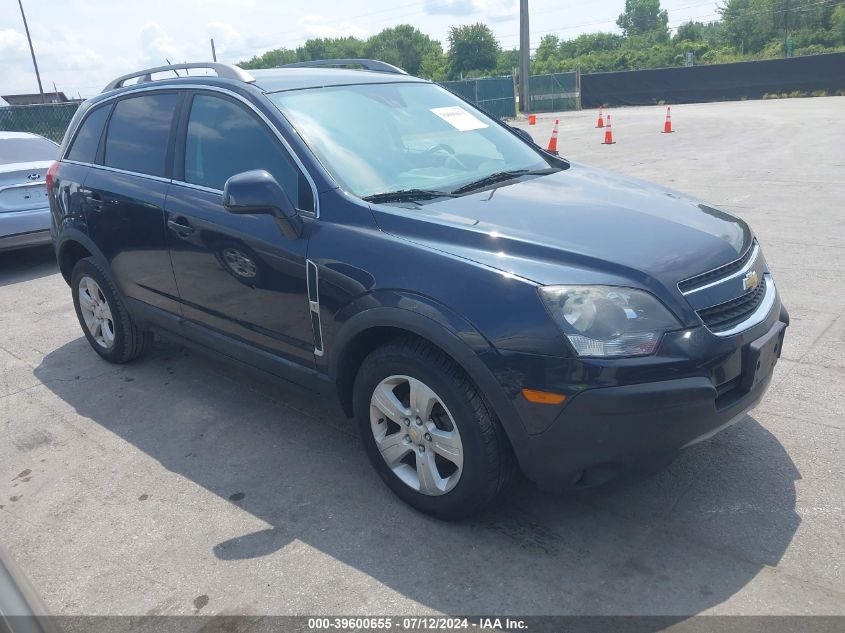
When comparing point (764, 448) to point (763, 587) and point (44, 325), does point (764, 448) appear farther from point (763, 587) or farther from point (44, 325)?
point (44, 325)

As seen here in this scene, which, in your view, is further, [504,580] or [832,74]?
[832,74]

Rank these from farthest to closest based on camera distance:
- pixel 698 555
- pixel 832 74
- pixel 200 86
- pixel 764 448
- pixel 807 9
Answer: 1. pixel 807 9
2. pixel 832 74
3. pixel 200 86
4. pixel 764 448
5. pixel 698 555

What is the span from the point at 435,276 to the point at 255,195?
0.92 meters

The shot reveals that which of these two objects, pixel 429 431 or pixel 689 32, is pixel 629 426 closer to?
pixel 429 431

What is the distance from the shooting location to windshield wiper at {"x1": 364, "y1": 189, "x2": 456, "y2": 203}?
331cm

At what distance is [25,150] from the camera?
28.8 feet

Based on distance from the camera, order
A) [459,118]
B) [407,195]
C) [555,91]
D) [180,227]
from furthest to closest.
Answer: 1. [555,91]
2. [459,118]
3. [180,227]
4. [407,195]

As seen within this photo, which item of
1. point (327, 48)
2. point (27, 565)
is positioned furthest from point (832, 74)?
point (327, 48)

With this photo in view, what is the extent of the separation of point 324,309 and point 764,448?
218cm

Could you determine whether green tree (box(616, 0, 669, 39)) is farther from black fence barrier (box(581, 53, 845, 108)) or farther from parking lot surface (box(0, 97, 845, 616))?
parking lot surface (box(0, 97, 845, 616))

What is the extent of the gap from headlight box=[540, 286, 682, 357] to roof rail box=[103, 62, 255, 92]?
220 centimetres

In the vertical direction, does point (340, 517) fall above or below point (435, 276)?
below

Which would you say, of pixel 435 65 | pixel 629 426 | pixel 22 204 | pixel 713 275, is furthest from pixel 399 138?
pixel 435 65

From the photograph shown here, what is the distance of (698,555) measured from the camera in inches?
112
